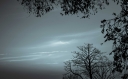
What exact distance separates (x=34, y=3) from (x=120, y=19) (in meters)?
3.01

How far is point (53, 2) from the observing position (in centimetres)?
565

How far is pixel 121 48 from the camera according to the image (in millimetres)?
5301

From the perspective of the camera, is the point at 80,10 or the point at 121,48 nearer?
the point at 121,48

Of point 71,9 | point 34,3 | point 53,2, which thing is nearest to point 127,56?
point 71,9

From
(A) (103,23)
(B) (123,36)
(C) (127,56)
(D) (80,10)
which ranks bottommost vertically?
(C) (127,56)

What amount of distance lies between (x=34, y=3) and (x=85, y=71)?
1646 centimetres

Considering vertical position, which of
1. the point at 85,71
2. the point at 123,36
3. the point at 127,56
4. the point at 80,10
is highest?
the point at 80,10

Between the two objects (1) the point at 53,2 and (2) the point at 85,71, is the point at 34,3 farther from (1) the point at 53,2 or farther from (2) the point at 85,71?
(2) the point at 85,71

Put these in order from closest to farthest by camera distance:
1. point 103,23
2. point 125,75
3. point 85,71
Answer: point 125,75 → point 103,23 → point 85,71

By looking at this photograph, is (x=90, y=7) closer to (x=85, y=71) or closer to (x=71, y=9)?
(x=71, y=9)

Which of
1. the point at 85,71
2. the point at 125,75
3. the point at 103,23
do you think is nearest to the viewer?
the point at 125,75

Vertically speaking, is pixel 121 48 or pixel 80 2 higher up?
pixel 80 2

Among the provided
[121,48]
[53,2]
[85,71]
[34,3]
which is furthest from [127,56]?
[85,71]

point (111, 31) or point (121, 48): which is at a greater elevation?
point (111, 31)
